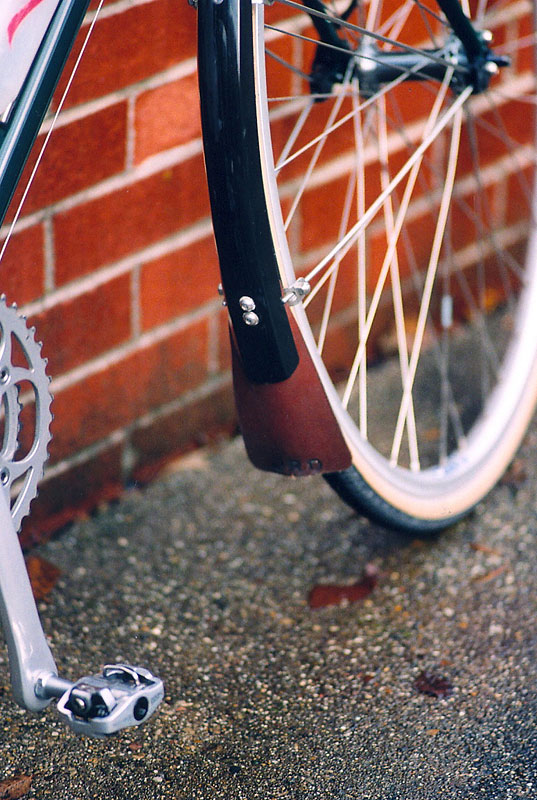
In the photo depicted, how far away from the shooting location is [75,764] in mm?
1354

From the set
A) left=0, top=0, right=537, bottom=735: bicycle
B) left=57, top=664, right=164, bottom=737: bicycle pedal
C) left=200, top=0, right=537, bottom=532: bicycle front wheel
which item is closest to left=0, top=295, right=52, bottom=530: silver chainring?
left=0, top=0, right=537, bottom=735: bicycle

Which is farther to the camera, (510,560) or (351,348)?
(351,348)

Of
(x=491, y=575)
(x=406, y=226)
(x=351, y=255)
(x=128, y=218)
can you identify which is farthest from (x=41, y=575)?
(x=406, y=226)

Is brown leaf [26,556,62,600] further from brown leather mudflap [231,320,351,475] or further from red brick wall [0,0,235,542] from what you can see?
brown leather mudflap [231,320,351,475]

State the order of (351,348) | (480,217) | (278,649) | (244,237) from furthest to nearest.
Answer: (480,217), (351,348), (278,649), (244,237)

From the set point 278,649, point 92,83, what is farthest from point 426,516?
point 92,83

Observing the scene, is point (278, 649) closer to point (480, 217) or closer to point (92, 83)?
point (92, 83)

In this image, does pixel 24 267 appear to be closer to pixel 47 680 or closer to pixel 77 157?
pixel 77 157

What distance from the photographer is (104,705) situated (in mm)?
1127

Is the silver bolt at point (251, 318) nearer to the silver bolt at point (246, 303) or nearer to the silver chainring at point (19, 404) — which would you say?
the silver bolt at point (246, 303)

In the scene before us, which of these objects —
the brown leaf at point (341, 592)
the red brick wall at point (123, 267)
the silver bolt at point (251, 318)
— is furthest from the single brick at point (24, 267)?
the brown leaf at point (341, 592)

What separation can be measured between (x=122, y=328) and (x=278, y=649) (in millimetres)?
616

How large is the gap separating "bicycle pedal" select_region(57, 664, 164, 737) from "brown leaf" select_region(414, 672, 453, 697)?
47cm

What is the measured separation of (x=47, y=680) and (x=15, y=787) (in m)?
0.23
